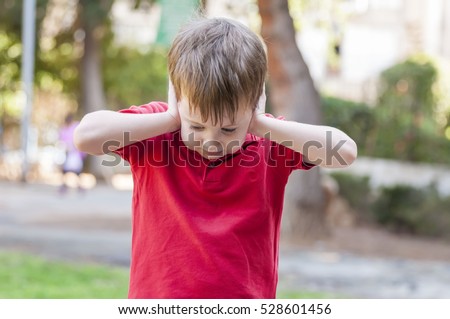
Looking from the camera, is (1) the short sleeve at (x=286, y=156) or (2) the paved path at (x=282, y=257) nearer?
(1) the short sleeve at (x=286, y=156)

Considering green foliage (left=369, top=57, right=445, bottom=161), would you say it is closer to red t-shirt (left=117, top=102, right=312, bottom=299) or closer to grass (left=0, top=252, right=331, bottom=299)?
grass (left=0, top=252, right=331, bottom=299)

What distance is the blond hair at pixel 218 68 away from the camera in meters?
2.16

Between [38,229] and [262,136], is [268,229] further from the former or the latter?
[38,229]

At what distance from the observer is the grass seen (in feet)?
20.5

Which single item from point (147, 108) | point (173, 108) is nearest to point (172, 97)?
point (173, 108)

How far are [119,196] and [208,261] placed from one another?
16569mm

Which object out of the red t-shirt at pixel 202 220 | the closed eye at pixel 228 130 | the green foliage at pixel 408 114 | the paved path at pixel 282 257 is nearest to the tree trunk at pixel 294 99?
the paved path at pixel 282 257

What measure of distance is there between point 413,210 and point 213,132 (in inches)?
450

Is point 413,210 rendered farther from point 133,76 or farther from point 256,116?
point 133,76

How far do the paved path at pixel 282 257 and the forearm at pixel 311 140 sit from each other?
529cm

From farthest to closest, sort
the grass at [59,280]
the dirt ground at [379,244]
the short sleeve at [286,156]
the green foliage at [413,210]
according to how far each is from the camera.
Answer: the green foliage at [413,210], the dirt ground at [379,244], the grass at [59,280], the short sleeve at [286,156]

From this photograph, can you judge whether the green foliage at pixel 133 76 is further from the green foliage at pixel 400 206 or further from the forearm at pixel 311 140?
the forearm at pixel 311 140

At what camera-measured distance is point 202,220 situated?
230cm

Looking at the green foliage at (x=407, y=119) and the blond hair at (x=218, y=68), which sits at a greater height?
the green foliage at (x=407, y=119)
